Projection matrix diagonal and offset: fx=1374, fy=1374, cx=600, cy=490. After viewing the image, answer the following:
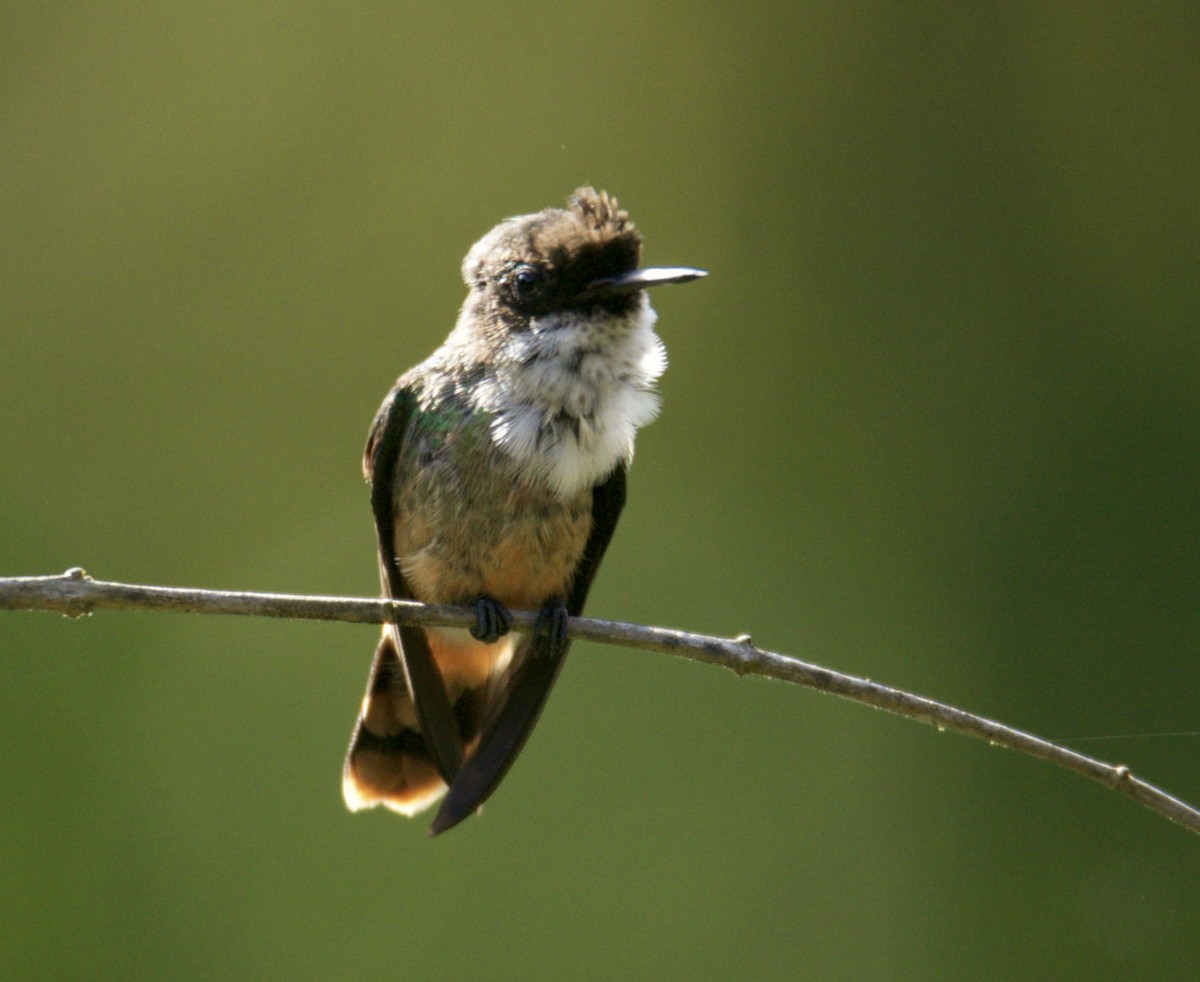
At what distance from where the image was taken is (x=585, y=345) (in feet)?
9.37

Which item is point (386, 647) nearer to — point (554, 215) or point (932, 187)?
point (554, 215)

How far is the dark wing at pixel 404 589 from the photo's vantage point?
309 centimetres

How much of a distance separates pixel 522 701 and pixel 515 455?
Result: 628mm

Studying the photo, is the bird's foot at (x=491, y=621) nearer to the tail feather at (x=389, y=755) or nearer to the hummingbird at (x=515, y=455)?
the hummingbird at (x=515, y=455)

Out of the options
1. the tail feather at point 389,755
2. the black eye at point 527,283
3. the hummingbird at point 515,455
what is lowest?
the tail feather at point 389,755

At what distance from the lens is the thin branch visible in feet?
6.88

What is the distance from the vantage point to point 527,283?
2986mm

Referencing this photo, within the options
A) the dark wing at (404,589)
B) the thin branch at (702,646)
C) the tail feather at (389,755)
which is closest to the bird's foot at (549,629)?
the dark wing at (404,589)

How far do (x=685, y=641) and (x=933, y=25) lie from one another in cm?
447

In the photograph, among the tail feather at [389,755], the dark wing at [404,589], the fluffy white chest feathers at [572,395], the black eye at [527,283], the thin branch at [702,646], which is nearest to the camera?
the thin branch at [702,646]

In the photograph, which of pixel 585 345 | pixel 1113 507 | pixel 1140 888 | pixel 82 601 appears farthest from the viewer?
pixel 1113 507

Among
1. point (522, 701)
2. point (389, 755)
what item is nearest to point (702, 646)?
point (522, 701)

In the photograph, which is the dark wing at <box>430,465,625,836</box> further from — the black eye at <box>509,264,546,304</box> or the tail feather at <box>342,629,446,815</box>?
the black eye at <box>509,264,546,304</box>

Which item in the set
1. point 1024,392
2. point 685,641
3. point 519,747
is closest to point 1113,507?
point 1024,392
